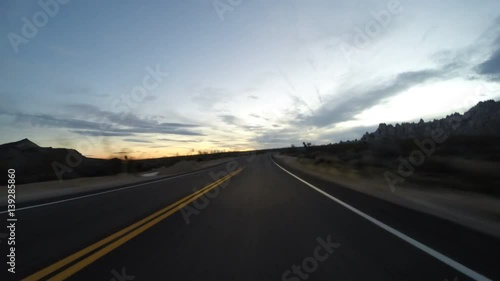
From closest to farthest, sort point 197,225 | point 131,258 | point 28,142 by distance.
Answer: point 131,258 → point 197,225 → point 28,142

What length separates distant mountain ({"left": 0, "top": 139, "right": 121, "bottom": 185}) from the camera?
38.7 meters

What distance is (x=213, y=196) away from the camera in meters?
15.1

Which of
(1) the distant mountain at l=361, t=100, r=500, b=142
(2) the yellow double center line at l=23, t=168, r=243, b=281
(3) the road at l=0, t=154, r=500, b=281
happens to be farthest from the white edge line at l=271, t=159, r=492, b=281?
(1) the distant mountain at l=361, t=100, r=500, b=142

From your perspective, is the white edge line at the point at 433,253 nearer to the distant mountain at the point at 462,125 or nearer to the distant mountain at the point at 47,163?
the distant mountain at the point at 47,163

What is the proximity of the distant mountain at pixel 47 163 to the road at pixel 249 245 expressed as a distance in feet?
96.2

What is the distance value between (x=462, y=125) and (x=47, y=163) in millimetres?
75792

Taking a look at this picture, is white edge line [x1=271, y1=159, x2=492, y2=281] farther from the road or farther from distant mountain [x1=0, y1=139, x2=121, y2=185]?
distant mountain [x1=0, y1=139, x2=121, y2=185]

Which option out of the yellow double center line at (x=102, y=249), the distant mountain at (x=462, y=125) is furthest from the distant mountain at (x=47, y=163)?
the distant mountain at (x=462, y=125)

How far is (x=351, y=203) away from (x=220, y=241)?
6.56 meters

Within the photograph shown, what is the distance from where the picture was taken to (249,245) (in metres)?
6.93

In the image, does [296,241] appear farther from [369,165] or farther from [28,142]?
[28,142]

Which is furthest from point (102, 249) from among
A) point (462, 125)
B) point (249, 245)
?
point (462, 125)

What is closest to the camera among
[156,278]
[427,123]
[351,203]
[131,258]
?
[156,278]

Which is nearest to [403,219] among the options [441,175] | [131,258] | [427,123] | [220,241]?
[220,241]
